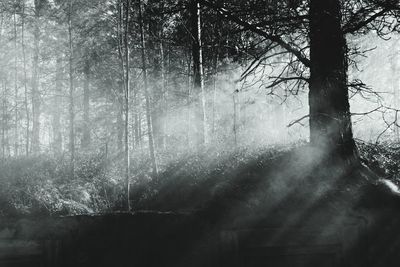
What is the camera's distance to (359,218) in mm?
5805

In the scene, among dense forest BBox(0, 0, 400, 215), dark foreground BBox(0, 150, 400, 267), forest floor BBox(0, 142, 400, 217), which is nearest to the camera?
dark foreground BBox(0, 150, 400, 267)

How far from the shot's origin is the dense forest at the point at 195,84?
595 centimetres

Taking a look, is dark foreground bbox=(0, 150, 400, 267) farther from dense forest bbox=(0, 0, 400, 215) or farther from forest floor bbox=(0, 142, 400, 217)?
dense forest bbox=(0, 0, 400, 215)

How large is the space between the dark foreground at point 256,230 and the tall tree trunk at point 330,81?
1.43 feet

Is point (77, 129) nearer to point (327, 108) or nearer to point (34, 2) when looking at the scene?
point (34, 2)

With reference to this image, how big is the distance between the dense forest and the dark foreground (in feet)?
2.38

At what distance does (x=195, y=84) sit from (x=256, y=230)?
30.8 feet

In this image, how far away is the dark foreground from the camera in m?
5.79

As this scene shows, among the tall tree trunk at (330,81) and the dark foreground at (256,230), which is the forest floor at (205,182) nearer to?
the dark foreground at (256,230)

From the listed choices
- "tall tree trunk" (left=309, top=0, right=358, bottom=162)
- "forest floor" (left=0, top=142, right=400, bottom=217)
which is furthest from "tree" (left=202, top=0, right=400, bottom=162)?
"forest floor" (left=0, top=142, right=400, bottom=217)

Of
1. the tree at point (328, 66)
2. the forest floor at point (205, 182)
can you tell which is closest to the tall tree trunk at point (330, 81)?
the tree at point (328, 66)

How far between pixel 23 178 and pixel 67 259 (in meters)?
6.69

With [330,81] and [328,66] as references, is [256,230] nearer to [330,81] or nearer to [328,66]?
[330,81]

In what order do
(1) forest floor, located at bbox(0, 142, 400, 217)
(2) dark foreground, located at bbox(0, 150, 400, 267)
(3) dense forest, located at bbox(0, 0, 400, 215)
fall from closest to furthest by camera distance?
1. (2) dark foreground, located at bbox(0, 150, 400, 267)
2. (3) dense forest, located at bbox(0, 0, 400, 215)
3. (1) forest floor, located at bbox(0, 142, 400, 217)
